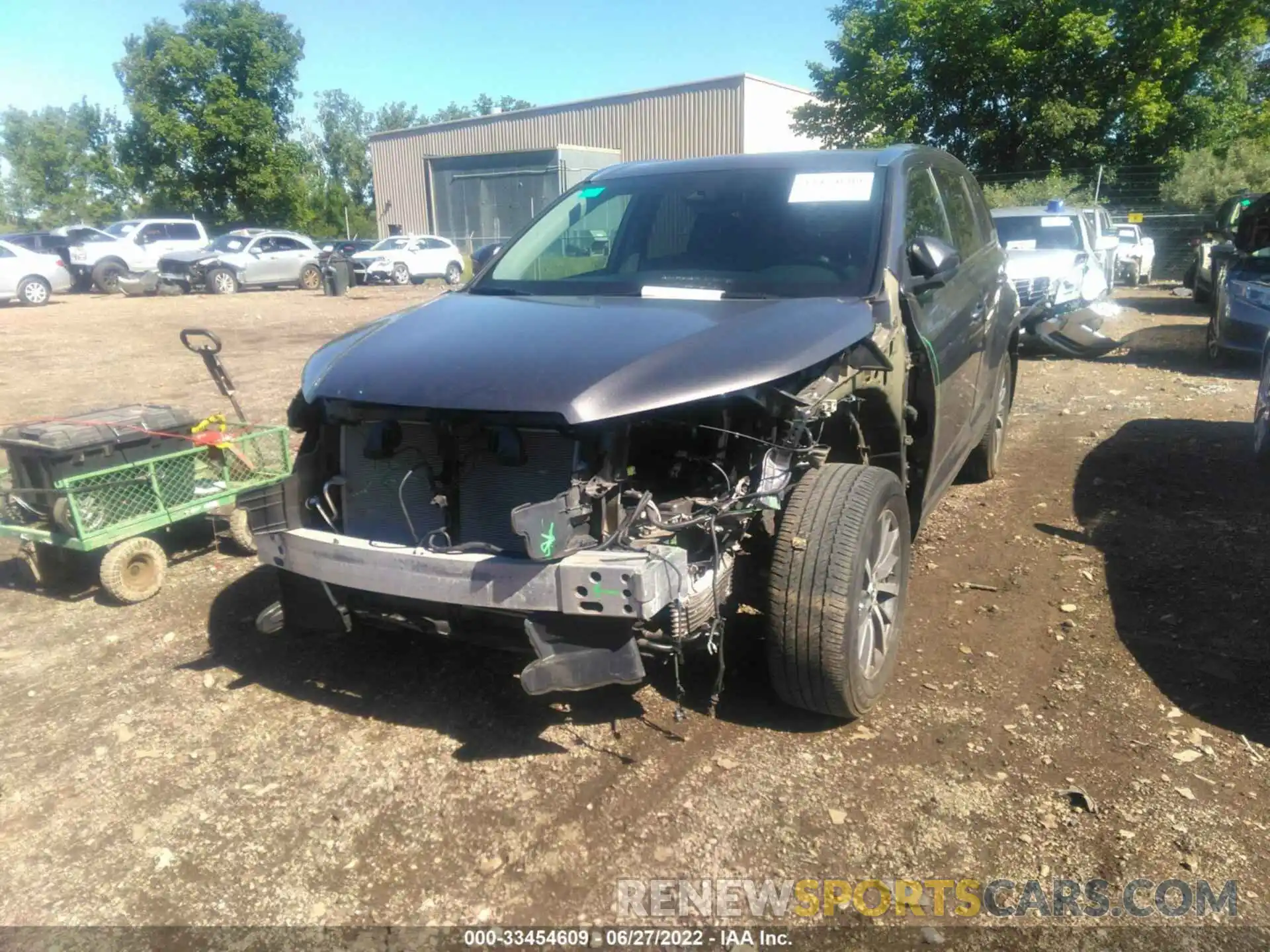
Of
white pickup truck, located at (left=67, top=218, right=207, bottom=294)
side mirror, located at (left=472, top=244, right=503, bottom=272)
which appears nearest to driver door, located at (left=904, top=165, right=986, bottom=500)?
side mirror, located at (left=472, top=244, right=503, bottom=272)

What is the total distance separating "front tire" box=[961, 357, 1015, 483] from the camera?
5785 millimetres

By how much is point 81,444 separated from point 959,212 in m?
4.61

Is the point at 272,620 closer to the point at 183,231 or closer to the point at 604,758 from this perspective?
the point at 604,758

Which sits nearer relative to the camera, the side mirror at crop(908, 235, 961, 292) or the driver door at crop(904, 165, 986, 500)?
the side mirror at crop(908, 235, 961, 292)

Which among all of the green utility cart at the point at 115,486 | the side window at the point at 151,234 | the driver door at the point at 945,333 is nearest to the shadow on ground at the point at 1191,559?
the driver door at the point at 945,333

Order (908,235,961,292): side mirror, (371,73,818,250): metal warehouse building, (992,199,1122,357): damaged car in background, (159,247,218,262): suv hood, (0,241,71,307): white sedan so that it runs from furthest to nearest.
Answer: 1. (371,73,818,250): metal warehouse building
2. (159,247,218,262): suv hood
3. (0,241,71,307): white sedan
4. (992,199,1122,357): damaged car in background
5. (908,235,961,292): side mirror

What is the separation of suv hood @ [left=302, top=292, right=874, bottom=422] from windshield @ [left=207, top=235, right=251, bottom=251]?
23.3m

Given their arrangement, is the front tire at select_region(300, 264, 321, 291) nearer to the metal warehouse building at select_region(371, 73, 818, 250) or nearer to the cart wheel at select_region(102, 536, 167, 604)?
the metal warehouse building at select_region(371, 73, 818, 250)

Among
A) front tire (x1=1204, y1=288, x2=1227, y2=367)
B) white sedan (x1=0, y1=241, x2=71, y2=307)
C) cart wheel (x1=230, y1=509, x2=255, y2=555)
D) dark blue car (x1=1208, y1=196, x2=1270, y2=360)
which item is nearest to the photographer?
cart wheel (x1=230, y1=509, x2=255, y2=555)

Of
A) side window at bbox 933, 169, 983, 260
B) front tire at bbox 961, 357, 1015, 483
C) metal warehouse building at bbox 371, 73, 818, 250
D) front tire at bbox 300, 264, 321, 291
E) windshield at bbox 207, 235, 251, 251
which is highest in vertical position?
metal warehouse building at bbox 371, 73, 818, 250

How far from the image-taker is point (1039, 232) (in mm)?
12695

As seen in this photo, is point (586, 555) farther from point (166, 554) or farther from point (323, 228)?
point (323, 228)

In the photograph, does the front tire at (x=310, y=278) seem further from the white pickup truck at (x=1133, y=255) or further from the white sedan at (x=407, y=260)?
the white pickup truck at (x=1133, y=255)

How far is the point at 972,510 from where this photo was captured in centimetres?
555
